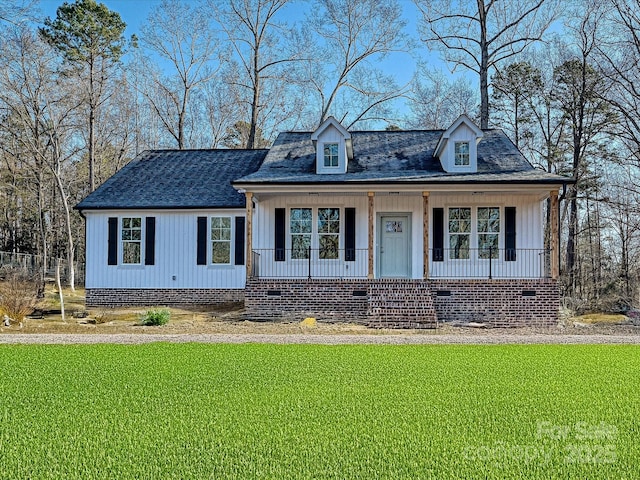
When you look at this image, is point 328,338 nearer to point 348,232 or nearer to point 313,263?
point 313,263

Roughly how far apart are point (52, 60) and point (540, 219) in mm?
22564

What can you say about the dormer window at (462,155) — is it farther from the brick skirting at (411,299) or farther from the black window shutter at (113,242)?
the black window shutter at (113,242)

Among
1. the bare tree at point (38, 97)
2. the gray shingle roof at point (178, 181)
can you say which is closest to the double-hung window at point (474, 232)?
the gray shingle roof at point (178, 181)

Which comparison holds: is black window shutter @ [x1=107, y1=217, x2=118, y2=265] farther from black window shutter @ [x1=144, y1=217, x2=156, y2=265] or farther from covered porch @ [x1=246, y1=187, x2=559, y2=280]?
covered porch @ [x1=246, y1=187, x2=559, y2=280]

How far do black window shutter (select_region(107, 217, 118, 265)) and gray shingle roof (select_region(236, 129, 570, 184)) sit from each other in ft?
16.9

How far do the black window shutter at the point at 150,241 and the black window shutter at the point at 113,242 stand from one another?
98cm

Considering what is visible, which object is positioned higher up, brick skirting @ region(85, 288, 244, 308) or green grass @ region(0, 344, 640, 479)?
brick skirting @ region(85, 288, 244, 308)

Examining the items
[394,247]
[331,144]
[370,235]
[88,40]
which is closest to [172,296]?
[370,235]

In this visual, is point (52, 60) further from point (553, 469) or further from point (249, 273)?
point (553, 469)

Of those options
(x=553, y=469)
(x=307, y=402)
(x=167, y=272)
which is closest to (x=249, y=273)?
(x=167, y=272)

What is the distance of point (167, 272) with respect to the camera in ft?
60.6

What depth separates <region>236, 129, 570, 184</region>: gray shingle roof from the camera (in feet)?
52.9

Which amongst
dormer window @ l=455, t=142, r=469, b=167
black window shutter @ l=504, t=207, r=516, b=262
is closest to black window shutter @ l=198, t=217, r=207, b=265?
dormer window @ l=455, t=142, r=469, b=167

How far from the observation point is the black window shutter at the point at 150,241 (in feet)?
60.6
